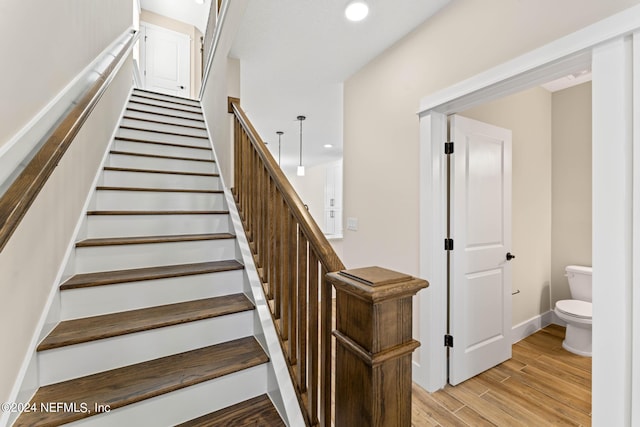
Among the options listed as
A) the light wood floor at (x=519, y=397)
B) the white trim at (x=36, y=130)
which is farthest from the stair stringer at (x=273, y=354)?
the white trim at (x=36, y=130)

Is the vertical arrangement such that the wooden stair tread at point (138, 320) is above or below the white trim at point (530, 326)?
above

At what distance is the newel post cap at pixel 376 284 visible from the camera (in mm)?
670

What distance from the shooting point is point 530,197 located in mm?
2916

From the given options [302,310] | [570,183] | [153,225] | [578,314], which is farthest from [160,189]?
[570,183]

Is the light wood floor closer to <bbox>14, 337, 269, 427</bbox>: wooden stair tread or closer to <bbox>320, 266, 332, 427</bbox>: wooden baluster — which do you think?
<bbox>320, 266, 332, 427</bbox>: wooden baluster

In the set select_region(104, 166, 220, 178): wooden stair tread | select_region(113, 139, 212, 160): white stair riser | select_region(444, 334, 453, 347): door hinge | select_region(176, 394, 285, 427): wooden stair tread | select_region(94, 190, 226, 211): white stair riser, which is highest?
select_region(113, 139, 212, 160): white stair riser

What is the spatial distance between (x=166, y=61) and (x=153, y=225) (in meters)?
5.02

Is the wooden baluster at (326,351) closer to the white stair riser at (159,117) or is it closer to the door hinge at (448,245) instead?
the door hinge at (448,245)

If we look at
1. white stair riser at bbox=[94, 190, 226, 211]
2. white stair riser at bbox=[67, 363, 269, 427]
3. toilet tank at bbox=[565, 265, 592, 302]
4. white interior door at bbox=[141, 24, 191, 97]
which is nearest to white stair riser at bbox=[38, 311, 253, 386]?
white stair riser at bbox=[67, 363, 269, 427]

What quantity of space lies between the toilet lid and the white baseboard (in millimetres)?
383

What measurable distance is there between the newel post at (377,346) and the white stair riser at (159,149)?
8.51 feet

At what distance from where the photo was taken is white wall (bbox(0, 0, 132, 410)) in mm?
903

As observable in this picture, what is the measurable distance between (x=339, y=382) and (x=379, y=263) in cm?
170

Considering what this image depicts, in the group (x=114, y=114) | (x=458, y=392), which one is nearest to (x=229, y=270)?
(x=458, y=392)
